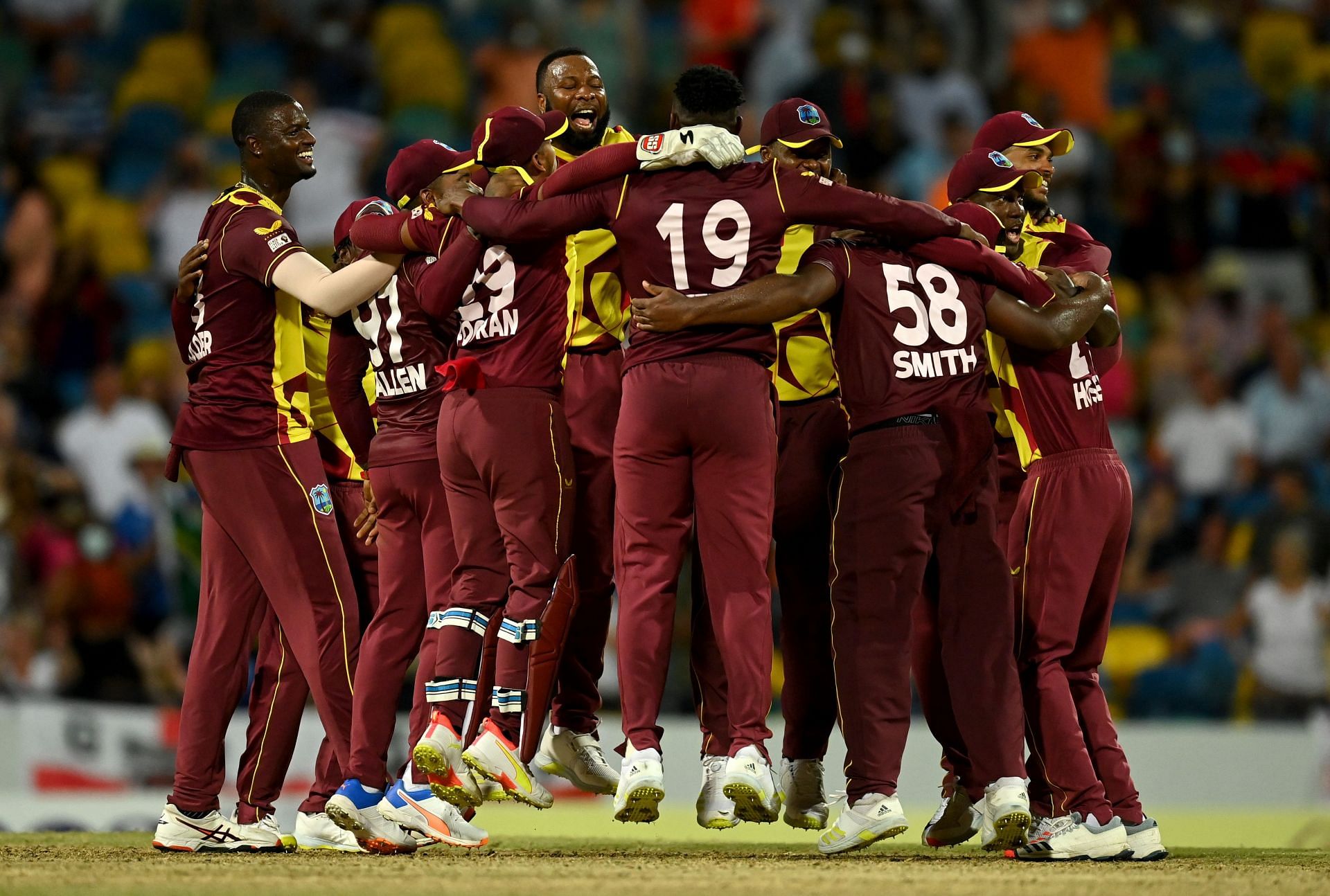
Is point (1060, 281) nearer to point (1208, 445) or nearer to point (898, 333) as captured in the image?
point (898, 333)

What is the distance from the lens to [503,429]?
758 centimetres

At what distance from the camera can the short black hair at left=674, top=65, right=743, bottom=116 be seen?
731cm

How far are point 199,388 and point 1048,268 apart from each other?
3750 mm

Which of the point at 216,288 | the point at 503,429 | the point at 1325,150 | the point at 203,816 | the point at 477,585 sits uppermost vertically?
the point at 1325,150

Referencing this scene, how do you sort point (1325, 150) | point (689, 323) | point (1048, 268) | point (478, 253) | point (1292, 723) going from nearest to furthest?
1. point (689, 323)
2. point (478, 253)
3. point (1048, 268)
4. point (1292, 723)
5. point (1325, 150)

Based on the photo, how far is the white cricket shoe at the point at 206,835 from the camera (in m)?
7.72

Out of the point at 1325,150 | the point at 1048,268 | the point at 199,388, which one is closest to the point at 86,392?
the point at 199,388

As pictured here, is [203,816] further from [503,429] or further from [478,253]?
[478,253]

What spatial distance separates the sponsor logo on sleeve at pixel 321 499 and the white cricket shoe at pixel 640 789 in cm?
182

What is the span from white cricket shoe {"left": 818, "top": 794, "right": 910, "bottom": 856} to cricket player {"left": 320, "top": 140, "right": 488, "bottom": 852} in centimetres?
164

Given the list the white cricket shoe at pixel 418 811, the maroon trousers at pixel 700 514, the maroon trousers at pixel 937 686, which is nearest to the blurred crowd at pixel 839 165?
the white cricket shoe at pixel 418 811

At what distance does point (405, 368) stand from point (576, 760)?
1.91m

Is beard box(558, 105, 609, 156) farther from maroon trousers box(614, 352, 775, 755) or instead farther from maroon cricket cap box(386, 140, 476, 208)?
maroon trousers box(614, 352, 775, 755)

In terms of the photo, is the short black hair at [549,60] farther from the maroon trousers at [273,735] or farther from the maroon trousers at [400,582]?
the maroon trousers at [273,735]
